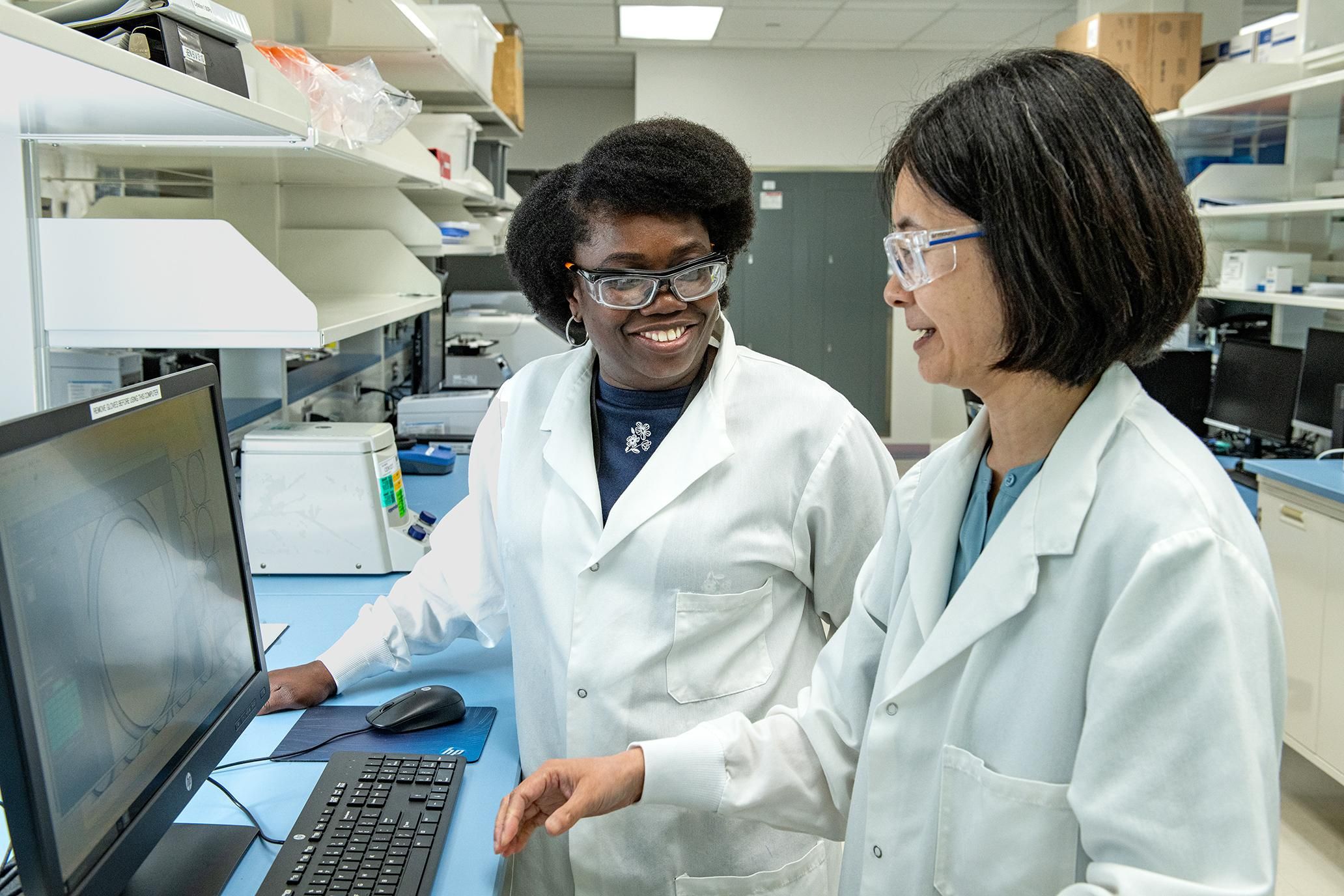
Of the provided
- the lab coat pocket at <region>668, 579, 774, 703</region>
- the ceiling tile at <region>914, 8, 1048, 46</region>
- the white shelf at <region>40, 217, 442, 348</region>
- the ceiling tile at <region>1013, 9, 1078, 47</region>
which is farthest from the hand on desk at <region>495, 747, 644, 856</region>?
the ceiling tile at <region>1013, 9, 1078, 47</region>

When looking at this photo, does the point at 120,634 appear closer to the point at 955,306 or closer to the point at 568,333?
the point at 955,306

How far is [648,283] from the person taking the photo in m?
1.43

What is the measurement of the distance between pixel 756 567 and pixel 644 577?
0.51 ft

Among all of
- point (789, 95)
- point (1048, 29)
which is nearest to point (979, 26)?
point (1048, 29)

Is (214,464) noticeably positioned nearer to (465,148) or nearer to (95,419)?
(95,419)

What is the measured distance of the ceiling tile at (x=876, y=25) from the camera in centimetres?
632

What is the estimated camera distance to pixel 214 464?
1.17m

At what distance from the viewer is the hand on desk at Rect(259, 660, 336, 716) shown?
1.49m

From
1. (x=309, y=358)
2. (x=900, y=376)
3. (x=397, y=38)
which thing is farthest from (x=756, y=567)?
(x=900, y=376)

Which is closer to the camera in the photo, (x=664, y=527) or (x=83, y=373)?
(x=664, y=527)

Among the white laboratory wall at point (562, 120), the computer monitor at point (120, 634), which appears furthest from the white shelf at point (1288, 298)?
the white laboratory wall at point (562, 120)

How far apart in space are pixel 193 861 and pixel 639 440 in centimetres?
78

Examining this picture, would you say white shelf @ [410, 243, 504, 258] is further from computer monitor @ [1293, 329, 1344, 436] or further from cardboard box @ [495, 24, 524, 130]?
computer monitor @ [1293, 329, 1344, 436]

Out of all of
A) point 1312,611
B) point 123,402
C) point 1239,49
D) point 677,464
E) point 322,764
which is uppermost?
point 1239,49
